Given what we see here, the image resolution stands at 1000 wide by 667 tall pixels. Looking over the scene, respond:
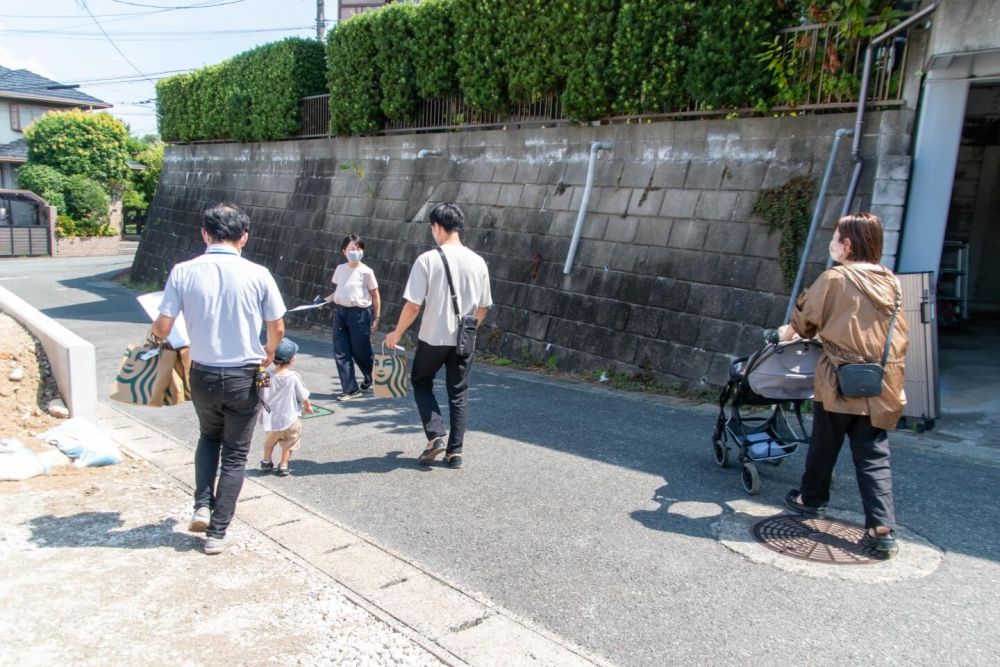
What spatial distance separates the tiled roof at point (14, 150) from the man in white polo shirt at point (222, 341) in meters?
39.3

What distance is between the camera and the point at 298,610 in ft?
11.4

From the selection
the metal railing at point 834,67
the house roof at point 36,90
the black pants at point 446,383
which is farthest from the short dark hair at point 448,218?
the house roof at point 36,90

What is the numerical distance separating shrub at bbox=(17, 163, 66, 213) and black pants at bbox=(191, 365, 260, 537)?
32.3 meters

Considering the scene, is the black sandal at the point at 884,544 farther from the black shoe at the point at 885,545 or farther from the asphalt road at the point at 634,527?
the asphalt road at the point at 634,527

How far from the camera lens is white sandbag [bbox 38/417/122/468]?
5.47 m

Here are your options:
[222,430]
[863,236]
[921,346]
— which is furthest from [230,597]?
[921,346]

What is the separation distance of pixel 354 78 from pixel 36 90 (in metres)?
33.9

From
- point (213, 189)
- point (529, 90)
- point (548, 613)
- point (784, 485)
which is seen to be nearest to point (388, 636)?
point (548, 613)

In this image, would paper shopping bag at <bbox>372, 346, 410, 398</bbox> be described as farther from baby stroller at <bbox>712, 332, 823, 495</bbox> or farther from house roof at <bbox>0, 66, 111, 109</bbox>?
house roof at <bbox>0, 66, 111, 109</bbox>

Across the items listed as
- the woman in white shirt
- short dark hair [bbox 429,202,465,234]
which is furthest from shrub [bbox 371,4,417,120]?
short dark hair [bbox 429,202,465,234]

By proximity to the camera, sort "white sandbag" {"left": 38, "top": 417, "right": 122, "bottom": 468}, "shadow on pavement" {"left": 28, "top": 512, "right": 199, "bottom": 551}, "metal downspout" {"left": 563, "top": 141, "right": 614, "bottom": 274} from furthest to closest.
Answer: "metal downspout" {"left": 563, "top": 141, "right": 614, "bottom": 274}, "white sandbag" {"left": 38, "top": 417, "right": 122, "bottom": 468}, "shadow on pavement" {"left": 28, "top": 512, "right": 199, "bottom": 551}

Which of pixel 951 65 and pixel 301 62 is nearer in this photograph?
pixel 951 65

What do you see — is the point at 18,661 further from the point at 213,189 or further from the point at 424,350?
the point at 213,189

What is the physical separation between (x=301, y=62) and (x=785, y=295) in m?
12.7
